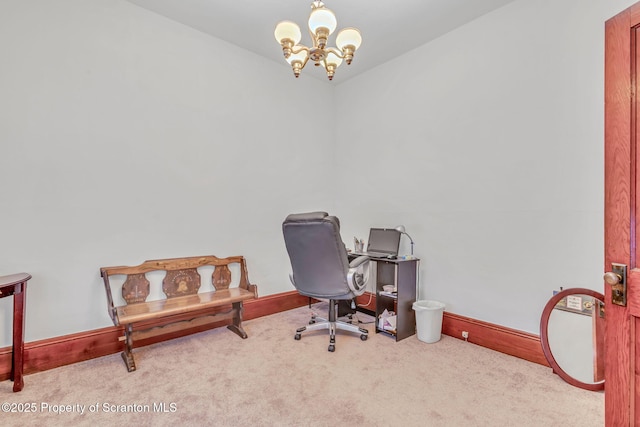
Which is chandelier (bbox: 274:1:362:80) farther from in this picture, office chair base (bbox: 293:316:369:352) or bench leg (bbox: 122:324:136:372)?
bench leg (bbox: 122:324:136:372)

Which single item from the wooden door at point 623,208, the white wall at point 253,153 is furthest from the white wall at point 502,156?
the wooden door at point 623,208

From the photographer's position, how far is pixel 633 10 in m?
1.26

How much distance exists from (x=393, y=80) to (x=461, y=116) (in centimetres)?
99

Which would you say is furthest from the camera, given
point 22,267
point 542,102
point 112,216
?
point 112,216

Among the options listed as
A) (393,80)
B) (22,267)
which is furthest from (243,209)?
(393,80)

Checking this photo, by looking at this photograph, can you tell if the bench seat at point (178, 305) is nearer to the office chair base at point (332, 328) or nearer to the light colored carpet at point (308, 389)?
the light colored carpet at point (308, 389)

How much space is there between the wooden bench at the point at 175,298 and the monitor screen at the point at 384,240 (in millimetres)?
1371

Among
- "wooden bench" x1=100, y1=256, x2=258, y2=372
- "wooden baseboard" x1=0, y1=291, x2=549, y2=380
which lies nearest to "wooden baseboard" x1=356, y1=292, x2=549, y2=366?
"wooden baseboard" x1=0, y1=291, x2=549, y2=380

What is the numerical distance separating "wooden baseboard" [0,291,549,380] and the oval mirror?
155 millimetres

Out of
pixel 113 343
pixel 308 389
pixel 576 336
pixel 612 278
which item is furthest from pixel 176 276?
pixel 576 336

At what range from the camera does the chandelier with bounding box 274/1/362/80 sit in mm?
1901

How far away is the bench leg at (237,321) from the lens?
116 inches

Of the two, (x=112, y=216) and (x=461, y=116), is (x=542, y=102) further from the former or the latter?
(x=112, y=216)

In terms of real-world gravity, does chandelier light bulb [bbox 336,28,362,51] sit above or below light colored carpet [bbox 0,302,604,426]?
above
